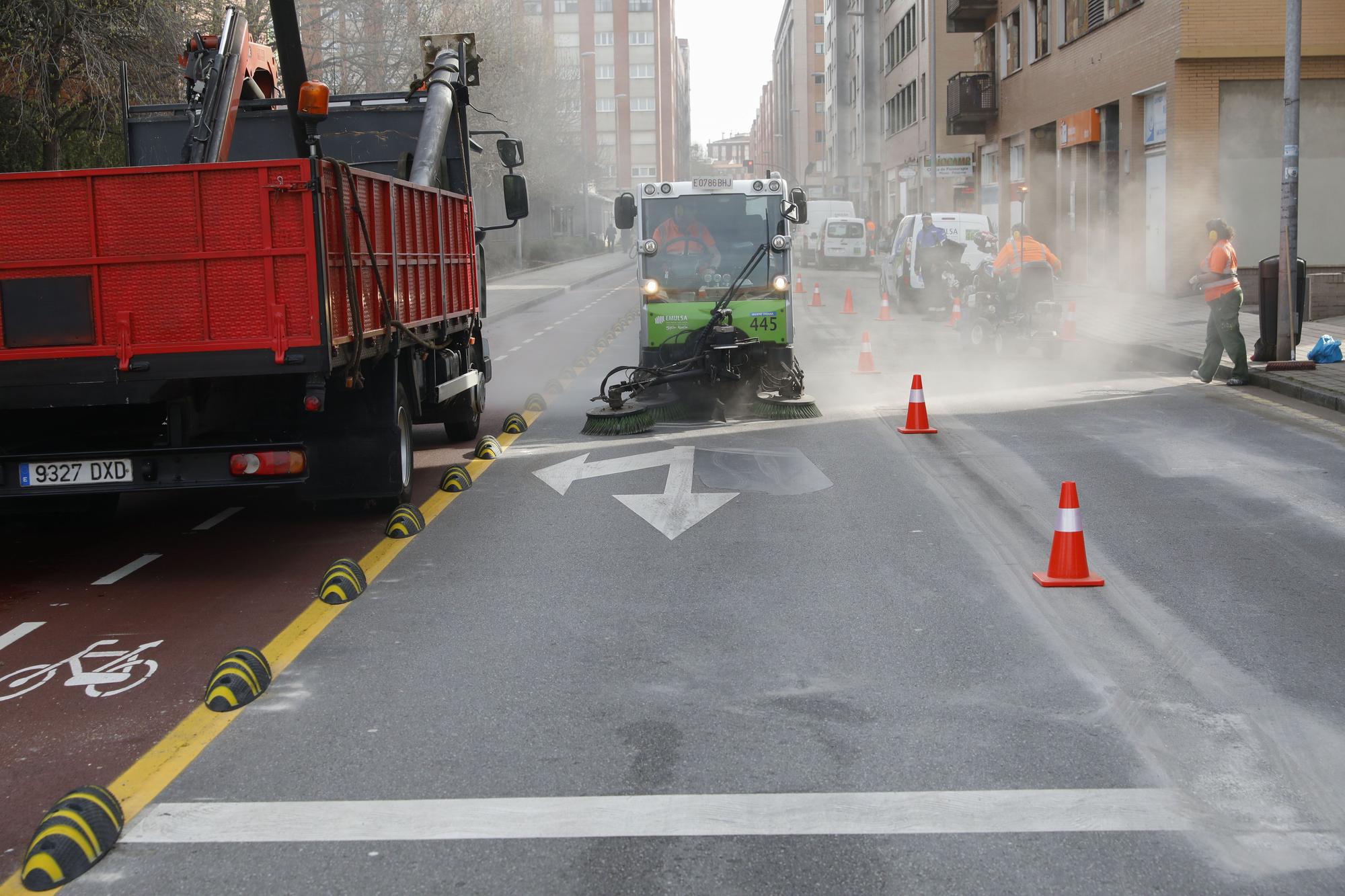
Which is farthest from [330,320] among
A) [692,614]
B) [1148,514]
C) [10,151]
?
[10,151]

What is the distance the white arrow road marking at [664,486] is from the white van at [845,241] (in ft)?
142

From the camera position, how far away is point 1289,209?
16.7 metres

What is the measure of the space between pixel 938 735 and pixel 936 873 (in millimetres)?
1143

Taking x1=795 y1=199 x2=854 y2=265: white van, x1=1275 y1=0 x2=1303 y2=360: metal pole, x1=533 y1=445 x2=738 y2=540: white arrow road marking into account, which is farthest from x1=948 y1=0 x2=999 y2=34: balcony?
x1=533 y1=445 x2=738 y2=540: white arrow road marking

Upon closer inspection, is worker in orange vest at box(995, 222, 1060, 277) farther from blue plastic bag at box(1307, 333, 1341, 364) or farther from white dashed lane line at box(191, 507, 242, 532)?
white dashed lane line at box(191, 507, 242, 532)

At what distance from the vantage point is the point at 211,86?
11172mm

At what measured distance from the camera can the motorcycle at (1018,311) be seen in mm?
19188

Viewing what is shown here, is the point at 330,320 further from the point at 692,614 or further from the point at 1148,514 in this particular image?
the point at 1148,514

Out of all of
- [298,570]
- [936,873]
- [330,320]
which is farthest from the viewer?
[298,570]

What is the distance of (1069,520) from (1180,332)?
1604 cm

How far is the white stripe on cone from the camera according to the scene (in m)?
7.10

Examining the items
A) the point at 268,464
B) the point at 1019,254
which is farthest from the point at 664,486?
the point at 1019,254

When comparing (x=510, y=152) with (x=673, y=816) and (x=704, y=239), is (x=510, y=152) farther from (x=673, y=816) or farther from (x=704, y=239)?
(x=673, y=816)

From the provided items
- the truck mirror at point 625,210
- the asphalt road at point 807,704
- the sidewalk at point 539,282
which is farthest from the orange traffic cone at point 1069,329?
the asphalt road at point 807,704
